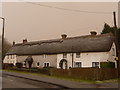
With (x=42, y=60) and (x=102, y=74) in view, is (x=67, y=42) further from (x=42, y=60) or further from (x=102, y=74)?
(x=102, y=74)

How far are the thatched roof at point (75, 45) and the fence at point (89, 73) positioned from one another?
24.1 ft

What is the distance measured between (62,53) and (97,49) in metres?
7.95

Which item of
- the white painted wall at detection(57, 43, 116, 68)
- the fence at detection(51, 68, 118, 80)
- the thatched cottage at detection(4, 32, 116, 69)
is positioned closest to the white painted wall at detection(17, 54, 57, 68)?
the thatched cottage at detection(4, 32, 116, 69)

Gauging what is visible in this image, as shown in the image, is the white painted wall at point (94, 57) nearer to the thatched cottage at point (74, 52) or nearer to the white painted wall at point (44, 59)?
the thatched cottage at point (74, 52)

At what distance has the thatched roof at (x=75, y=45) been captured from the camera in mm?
35125

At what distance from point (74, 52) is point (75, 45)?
2036 mm

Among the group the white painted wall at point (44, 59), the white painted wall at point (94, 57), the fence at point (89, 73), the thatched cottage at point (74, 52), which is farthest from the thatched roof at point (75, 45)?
the fence at point (89, 73)

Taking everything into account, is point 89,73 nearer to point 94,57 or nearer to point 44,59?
point 94,57

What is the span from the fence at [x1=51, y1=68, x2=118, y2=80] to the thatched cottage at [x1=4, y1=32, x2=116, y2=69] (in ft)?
21.0

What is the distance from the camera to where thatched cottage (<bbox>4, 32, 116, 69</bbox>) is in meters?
34.7

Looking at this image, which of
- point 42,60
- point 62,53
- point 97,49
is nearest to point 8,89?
point 97,49

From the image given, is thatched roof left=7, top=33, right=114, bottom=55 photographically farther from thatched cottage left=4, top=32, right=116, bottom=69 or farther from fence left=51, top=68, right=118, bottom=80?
fence left=51, top=68, right=118, bottom=80

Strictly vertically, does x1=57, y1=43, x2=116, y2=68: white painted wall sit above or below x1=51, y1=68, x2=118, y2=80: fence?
above

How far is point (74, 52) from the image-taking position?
3772 cm
